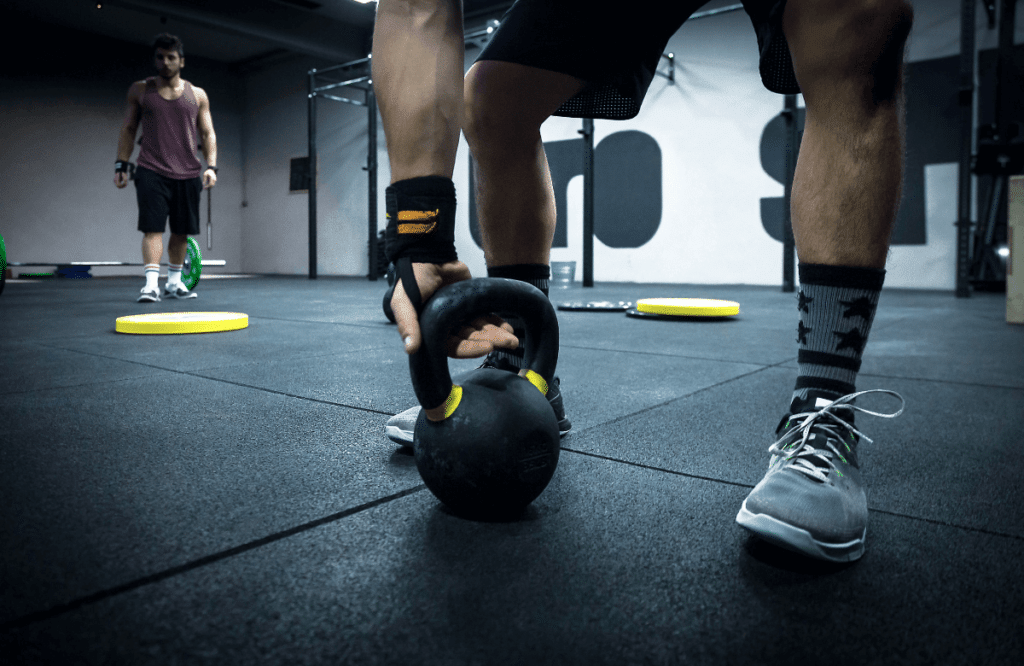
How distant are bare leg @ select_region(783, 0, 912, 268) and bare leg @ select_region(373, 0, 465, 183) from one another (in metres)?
0.45

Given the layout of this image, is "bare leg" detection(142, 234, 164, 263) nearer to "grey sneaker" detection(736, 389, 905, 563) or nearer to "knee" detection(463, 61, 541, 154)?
"knee" detection(463, 61, 541, 154)

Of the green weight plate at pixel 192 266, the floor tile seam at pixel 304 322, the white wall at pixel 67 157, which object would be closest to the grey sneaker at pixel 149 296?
the green weight plate at pixel 192 266

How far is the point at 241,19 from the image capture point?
7.15 meters

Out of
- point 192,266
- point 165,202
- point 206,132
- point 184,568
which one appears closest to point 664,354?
point 184,568

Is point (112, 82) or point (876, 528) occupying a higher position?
point (112, 82)

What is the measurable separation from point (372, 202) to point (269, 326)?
516 cm

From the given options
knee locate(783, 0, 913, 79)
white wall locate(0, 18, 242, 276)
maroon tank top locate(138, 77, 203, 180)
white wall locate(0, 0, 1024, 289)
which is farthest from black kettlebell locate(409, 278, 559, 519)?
white wall locate(0, 18, 242, 276)

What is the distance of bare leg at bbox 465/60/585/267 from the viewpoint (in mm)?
1032

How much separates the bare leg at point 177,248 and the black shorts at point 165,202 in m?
0.07

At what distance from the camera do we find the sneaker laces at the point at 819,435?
74 centimetres

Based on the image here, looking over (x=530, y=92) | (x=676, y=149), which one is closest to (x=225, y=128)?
(x=676, y=149)

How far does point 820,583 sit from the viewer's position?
1.99ft

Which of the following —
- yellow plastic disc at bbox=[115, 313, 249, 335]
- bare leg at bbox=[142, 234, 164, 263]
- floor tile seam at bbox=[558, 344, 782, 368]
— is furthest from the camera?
bare leg at bbox=[142, 234, 164, 263]

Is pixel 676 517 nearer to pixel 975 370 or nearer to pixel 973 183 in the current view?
pixel 975 370
